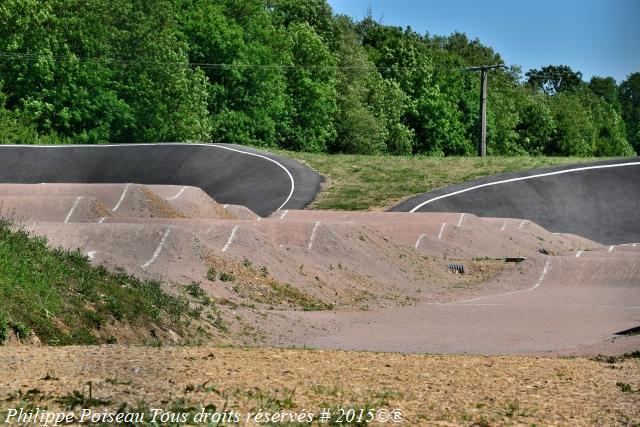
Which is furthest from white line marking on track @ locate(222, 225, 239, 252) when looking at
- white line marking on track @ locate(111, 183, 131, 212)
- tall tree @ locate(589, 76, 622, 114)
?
tall tree @ locate(589, 76, 622, 114)

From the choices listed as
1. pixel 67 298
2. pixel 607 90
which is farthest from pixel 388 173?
pixel 607 90

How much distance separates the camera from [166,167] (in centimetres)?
5453

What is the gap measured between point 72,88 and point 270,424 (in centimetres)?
6576

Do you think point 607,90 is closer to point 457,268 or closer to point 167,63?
point 167,63

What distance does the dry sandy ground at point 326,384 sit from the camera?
8.65 meters

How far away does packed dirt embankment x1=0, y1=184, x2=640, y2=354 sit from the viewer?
19.7 m

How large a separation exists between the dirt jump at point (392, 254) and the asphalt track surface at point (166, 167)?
21 cm

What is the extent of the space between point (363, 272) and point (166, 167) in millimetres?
27733

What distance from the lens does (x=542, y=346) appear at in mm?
17422

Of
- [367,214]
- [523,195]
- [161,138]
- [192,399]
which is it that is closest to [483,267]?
[367,214]

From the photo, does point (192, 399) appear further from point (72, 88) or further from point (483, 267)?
point (72, 88)

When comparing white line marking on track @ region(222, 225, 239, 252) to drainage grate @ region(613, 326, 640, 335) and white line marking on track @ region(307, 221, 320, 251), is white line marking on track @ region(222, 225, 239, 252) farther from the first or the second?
drainage grate @ region(613, 326, 640, 335)

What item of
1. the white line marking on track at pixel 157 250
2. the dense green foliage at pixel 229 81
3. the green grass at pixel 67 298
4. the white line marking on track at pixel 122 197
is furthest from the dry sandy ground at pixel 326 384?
the dense green foliage at pixel 229 81

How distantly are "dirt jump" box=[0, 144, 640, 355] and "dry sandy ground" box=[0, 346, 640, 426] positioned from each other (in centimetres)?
505
